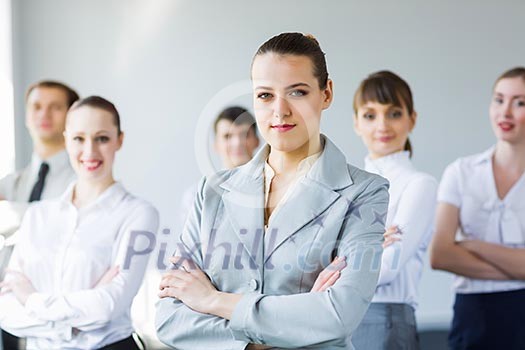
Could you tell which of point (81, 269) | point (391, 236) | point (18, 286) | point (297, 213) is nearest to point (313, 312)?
point (297, 213)

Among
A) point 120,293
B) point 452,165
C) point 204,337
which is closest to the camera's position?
point 204,337

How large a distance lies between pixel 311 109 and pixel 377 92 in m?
0.72

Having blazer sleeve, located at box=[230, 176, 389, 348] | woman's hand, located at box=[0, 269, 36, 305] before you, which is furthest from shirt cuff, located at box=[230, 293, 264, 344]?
woman's hand, located at box=[0, 269, 36, 305]

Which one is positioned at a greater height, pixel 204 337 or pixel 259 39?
pixel 259 39

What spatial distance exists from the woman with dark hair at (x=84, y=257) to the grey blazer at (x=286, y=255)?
0.45m

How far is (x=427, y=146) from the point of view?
2496 mm

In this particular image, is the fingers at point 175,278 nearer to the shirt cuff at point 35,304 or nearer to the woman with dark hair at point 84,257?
the woman with dark hair at point 84,257

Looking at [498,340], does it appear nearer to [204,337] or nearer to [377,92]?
[377,92]

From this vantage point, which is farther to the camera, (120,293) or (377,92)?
Answer: (377,92)

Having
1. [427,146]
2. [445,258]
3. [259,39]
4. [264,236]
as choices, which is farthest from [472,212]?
[264,236]

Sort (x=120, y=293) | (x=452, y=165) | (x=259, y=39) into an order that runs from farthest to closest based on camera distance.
Result: (x=452, y=165), (x=259, y=39), (x=120, y=293)

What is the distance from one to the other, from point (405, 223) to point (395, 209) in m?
0.05

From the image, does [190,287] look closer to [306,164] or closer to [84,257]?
[306,164]

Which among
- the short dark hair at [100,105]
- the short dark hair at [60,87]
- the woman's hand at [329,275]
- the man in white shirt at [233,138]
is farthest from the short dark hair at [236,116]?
the woman's hand at [329,275]
